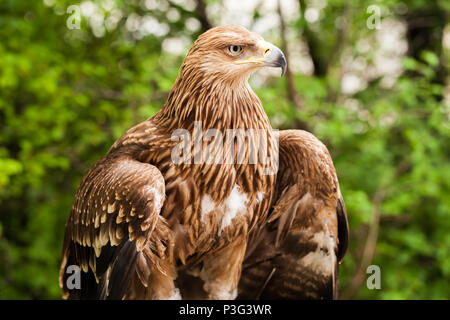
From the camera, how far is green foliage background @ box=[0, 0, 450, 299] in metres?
4.76

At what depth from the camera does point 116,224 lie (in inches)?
71.8

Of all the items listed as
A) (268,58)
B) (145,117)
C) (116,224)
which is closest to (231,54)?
(268,58)

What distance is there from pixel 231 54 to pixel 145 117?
286 cm

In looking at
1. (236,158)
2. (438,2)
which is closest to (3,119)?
(236,158)

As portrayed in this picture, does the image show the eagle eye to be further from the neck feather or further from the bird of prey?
the neck feather

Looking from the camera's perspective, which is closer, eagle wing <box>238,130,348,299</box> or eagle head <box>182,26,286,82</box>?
eagle head <box>182,26,286,82</box>

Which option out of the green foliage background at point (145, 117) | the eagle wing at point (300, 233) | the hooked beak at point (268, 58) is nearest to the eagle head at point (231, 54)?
the hooked beak at point (268, 58)

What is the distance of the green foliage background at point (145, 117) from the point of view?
4.76 m

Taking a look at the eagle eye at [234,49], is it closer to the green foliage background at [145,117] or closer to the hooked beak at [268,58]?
the hooked beak at [268,58]

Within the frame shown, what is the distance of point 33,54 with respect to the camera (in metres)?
4.78

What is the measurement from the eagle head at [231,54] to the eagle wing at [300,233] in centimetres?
43

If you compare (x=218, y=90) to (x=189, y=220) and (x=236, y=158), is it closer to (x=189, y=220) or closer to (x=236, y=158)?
(x=236, y=158)

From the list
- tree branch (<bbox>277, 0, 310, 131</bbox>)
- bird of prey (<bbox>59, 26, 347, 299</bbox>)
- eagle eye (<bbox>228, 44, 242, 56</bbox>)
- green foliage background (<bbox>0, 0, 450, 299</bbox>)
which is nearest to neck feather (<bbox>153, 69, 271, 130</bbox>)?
bird of prey (<bbox>59, 26, 347, 299</bbox>)

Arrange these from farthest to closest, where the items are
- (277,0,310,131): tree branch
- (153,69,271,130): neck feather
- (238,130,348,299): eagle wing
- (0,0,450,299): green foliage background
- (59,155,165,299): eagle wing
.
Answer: (0,0,450,299): green foliage background → (277,0,310,131): tree branch → (238,130,348,299): eagle wing → (153,69,271,130): neck feather → (59,155,165,299): eagle wing
